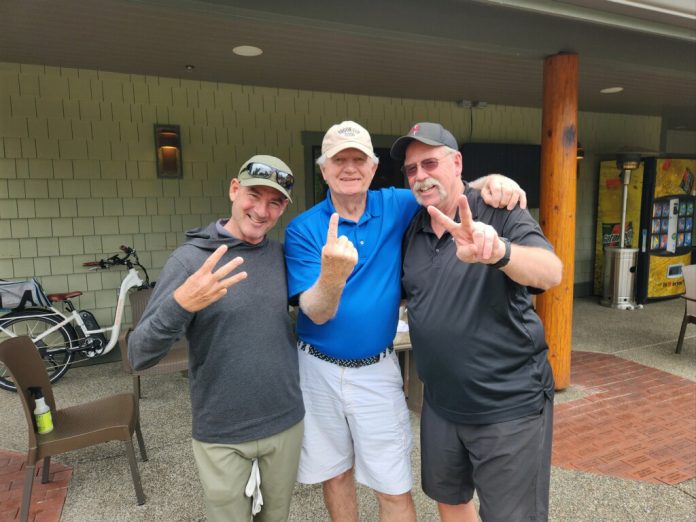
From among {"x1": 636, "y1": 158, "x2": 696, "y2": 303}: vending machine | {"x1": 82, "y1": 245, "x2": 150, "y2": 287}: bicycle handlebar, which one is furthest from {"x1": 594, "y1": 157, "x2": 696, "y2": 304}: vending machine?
{"x1": 82, "y1": 245, "x2": 150, "y2": 287}: bicycle handlebar

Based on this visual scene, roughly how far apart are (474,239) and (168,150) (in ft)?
14.3

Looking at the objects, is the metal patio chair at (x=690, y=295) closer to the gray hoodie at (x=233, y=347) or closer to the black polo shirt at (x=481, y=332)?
the black polo shirt at (x=481, y=332)

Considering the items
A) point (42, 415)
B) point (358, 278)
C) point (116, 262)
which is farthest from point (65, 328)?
point (358, 278)

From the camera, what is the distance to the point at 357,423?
1818 millimetres

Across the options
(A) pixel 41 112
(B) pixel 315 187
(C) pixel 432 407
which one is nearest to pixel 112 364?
(A) pixel 41 112

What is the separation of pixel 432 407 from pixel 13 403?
3818 millimetres

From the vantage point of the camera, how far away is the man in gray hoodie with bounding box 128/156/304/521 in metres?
1.54

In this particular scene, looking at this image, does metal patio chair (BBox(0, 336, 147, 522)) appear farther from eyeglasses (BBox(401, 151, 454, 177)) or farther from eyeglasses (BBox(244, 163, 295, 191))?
eyeglasses (BBox(401, 151, 454, 177))

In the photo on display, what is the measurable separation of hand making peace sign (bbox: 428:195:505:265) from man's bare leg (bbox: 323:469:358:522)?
1099mm

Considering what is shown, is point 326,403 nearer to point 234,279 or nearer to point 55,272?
point 234,279

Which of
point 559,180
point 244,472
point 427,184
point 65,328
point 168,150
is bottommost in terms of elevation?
point 65,328

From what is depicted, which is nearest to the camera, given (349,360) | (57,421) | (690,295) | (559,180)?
(349,360)

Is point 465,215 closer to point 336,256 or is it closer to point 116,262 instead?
Answer: point 336,256

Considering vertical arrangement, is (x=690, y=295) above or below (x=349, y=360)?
below
